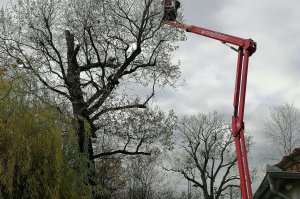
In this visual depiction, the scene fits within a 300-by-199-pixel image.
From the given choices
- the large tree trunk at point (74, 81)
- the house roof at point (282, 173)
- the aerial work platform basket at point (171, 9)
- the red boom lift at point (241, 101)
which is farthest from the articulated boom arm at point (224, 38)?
the large tree trunk at point (74, 81)

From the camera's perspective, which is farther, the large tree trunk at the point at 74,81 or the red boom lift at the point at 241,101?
the large tree trunk at the point at 74,81

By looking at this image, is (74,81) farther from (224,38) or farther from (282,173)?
(282,173)

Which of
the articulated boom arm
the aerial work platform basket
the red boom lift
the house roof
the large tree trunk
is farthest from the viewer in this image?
the large tree trunk

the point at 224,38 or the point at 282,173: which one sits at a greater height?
the point at 224,38

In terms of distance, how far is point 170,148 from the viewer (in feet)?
69.6

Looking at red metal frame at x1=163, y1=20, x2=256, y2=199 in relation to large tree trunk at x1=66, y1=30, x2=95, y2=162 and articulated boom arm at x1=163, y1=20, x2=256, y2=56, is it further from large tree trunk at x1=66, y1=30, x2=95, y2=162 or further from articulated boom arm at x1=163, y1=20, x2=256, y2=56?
large tree trunk at x1=66, y1=30, x2=95, y2=162

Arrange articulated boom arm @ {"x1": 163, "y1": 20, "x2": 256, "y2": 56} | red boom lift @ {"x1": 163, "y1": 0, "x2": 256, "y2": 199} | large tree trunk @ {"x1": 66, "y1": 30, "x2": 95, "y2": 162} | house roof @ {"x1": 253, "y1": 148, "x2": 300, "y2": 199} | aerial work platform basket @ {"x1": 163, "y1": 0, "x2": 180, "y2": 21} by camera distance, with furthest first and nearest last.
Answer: large tree trunk @ {"x1": 66, "y1": 30, "x2": 95, "y2": 162}
aerial work platform basket @ {"x1": 163, "y1": 0, "x2": 180, "y2": 21}
articulated boom arm @ {"x1": 163, "y1": 20, "x2": 256, "y2": 56}
red boom lift @ {"x1": 163, "y1": 0, "x2": 256, "y2": 199}
house roof @ {"x1": 253, "y1": 148, "x2": 300, "y2": 199}

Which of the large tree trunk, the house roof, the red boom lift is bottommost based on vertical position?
the house roof

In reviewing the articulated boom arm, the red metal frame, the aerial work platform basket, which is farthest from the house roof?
the aerial work platform basket

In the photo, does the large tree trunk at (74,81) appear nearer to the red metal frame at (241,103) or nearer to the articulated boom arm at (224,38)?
the articulated boom arm at (224,38)

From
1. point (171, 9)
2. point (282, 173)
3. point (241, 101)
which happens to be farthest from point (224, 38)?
point (282, 173)

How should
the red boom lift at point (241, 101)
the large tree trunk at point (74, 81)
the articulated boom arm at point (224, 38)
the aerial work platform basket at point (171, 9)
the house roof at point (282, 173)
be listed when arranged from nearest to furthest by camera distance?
the house roof at point (282, 173) → the red boom lift at point (241, 101) → the articulated boom arm at point (224, 38) → the aerial work platform basket at point (171, 9) → the large tree trunk at point (74, 81)

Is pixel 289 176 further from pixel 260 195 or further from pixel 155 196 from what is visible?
pixel 155 196

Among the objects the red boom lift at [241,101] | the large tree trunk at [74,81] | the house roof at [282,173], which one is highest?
the large tree trunk at [74,81]
